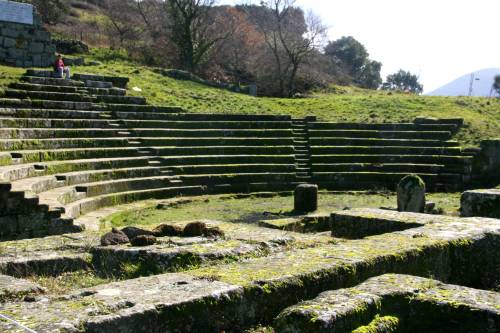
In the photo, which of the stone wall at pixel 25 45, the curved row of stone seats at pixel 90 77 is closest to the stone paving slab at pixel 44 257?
the curved row of stone seats at pixel 90 77

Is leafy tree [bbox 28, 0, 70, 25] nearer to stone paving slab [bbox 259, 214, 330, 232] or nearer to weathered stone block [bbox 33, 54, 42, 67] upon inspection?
weathered stone block [bbox 33, 54, 42, 67]

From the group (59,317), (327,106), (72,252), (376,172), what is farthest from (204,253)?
(327,106)

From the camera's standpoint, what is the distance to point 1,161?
13445 mm

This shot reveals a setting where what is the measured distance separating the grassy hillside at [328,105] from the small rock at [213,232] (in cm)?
1719

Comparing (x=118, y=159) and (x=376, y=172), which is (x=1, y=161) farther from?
(x=376, y=172)

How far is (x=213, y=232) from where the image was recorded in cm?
640

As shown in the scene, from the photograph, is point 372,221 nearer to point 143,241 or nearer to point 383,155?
point 143,241

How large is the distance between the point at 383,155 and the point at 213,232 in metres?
17.1

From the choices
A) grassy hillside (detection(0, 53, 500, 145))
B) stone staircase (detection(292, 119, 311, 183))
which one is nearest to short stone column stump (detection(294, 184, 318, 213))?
stone staircase (detection(292, 119, 311, 183))

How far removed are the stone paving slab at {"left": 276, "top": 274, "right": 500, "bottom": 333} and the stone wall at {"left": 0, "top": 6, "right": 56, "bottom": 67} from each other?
21.9 m

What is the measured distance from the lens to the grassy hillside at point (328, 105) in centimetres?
2495

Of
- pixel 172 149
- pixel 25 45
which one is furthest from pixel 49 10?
pixel 172 149

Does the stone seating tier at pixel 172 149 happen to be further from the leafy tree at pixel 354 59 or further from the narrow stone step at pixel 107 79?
the leafy tree at pixel 354 59

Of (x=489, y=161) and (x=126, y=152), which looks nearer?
(x=126, y=152)
